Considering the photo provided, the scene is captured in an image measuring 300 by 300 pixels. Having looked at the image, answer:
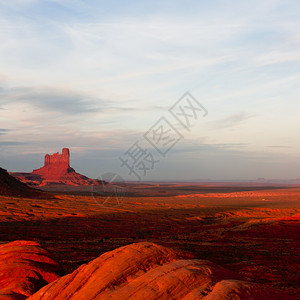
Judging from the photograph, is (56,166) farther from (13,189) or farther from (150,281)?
(150,281)

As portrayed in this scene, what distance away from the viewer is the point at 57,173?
175 meters

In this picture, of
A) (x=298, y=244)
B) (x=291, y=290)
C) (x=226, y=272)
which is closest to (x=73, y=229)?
(x=298, y=244)

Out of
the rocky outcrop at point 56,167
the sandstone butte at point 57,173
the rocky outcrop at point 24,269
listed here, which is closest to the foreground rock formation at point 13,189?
the rocky outcrop at point 24,269

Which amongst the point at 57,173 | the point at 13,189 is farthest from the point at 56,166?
the point at 13,189

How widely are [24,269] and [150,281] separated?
5181mm

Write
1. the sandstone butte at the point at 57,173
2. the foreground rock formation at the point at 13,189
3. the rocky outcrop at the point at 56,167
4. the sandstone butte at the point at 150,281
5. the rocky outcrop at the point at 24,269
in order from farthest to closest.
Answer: the rocky outcrop at the point at 56,167 → the sandstone butte at the point at 57,173 → the foreground rock formation at the point at 13,189 → the rocky outcrop at the point at 24,269 → the sandstone butte at the point at 150,281

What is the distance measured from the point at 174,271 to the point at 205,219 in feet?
115

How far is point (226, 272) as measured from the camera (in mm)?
6465

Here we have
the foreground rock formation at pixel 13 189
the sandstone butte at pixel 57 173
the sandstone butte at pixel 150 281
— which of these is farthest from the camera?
the sandstone butte at pixel 57 173

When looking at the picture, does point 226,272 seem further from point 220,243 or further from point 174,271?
point 220,243

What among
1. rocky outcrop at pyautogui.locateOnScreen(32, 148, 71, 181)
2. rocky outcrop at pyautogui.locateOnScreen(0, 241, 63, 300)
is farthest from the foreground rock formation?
rocky outcrop at pyautogui.locateOnScreen(32, 148, 71, 181)

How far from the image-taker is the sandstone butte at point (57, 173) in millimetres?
158125

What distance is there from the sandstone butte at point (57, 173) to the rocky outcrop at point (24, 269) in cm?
14550

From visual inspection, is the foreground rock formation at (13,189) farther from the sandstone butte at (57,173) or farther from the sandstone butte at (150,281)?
the sandstone butte at (57,173)
